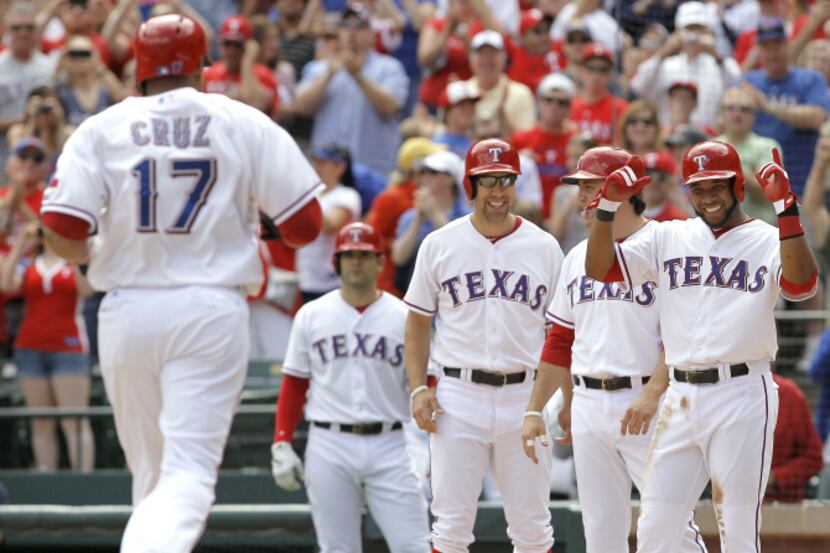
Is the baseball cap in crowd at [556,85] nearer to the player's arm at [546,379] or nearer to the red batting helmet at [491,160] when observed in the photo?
the red batting helmet at [491,160]

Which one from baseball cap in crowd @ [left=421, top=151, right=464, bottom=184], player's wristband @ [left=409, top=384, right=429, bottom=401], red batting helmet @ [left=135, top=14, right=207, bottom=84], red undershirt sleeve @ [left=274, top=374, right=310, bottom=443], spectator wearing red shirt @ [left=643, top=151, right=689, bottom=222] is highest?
red batting helmet @ [left=135, top=14, right=207, bottom=84]

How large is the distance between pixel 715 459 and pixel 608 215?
947 mm

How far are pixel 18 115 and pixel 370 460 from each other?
21.9ft

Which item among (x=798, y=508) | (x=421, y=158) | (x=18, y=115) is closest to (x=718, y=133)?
(x=421, y=158)

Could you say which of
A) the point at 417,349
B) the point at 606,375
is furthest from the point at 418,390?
the point at 606,375

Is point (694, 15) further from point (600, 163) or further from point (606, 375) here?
point (606, 375)

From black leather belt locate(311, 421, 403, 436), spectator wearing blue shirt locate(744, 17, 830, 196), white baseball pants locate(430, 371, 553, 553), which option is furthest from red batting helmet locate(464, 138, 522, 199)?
spectator wearing blue shirt locate(744, 17, 830, 196)

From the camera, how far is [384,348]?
6.88 meters

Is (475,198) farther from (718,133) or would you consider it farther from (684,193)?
(718,133)

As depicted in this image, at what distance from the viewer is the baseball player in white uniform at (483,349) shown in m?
5.90

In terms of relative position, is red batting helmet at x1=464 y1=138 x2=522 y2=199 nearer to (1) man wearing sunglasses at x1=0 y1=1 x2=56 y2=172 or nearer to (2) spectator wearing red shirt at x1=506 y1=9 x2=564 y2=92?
(2) spectator wearing red shirt at x1=506 y1=9 x2=564 y2=92

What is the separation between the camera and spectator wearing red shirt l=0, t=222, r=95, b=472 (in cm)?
928

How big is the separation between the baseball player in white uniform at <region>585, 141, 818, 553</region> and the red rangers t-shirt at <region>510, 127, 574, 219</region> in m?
4.92

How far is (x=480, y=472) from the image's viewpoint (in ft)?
19.5
